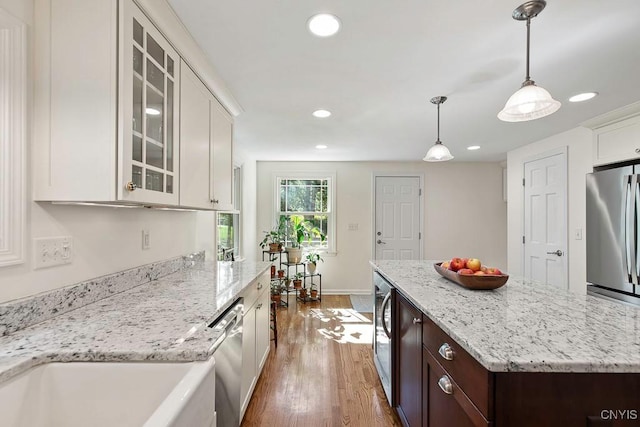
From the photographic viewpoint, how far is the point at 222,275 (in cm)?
208

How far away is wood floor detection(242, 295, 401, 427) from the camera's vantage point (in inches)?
77.7

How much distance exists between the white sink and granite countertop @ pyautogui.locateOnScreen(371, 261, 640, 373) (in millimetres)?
841

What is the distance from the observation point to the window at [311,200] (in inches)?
205

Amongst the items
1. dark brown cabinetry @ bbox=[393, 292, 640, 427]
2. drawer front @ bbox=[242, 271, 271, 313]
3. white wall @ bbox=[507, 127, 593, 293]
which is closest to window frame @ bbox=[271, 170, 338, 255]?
drawer front @ bbox=[242, 271, 271, 313]

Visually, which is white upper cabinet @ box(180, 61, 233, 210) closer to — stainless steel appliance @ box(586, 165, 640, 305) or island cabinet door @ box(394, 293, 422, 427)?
island cabinet door @ box(394, 293, 422, 427)

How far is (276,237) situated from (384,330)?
2.90 metres

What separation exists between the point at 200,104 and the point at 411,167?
4.05 metres

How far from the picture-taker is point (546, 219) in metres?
3.69

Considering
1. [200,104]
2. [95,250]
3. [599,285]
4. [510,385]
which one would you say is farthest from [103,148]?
[599,285]

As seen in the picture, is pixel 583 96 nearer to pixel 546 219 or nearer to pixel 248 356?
pixel 546 219

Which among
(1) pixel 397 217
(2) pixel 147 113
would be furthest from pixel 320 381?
(1) pixel 397 217

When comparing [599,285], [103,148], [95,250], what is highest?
[103,148]

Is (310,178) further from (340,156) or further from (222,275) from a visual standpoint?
(222,275)

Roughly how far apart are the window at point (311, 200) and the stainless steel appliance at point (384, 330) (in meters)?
2.86
